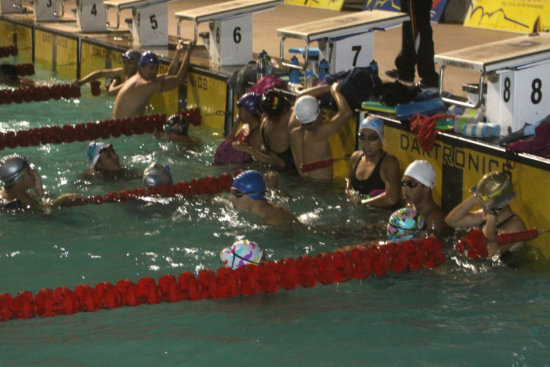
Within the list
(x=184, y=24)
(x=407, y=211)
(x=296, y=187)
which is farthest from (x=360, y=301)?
(x=184, y=24)

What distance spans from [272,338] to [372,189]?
2.72 meters

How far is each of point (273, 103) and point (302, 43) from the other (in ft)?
17.6

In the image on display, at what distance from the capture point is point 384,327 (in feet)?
16.9

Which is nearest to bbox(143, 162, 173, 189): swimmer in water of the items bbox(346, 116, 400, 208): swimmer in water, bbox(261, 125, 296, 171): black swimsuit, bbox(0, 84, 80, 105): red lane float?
bbox(261, 125, 296, 171): black swimsuit

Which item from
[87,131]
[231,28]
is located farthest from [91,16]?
[87,131]

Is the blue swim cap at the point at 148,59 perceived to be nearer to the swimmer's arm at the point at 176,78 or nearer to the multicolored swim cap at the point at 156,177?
the swimmer's arm at the point at 176,78

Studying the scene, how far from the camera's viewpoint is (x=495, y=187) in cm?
581

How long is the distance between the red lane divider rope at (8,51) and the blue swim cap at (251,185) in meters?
9.87

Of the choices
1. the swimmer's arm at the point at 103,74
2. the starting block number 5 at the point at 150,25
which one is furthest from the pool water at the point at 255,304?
the starting block number 5 at the point at 150,25

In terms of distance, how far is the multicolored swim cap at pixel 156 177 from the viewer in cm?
775

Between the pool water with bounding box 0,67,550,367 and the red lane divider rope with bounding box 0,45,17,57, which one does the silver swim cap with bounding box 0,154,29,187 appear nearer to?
the pool water with bounding box 0,67,550,367

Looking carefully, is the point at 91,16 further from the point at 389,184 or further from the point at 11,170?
the point at 389,184

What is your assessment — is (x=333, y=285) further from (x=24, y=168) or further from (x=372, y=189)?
(x=24, y=168)

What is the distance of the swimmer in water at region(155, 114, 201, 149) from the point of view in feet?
31.9
